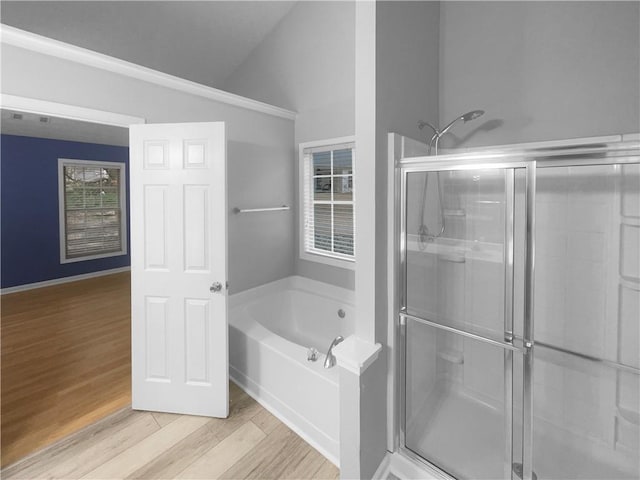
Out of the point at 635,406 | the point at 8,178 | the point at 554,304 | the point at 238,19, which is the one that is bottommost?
the point at 635,406

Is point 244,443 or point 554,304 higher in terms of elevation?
point 554,304

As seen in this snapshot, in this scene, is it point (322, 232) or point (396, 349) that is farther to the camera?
point (322, 232)

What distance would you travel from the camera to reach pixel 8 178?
15.6ft

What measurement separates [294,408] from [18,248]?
5.37 m

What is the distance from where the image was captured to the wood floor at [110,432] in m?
1.75

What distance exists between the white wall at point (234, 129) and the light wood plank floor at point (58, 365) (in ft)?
4.20

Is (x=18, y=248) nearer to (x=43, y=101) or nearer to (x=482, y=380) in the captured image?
(x=43, y=101)

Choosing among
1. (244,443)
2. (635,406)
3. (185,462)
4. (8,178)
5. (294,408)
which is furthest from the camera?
(8,178)

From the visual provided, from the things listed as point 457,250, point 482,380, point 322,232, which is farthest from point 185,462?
point 322,232

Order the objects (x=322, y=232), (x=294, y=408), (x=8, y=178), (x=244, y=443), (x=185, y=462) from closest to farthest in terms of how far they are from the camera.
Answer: (x=185, y=462) < (x=244, y=443) < (x=294, y=408) < (x=322, y=232) < (x=8, y=178)

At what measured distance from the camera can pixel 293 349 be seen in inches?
84.5

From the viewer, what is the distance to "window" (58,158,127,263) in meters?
5.43

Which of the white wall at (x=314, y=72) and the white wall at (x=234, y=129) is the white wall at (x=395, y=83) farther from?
the white wall at (x=234, y=129)

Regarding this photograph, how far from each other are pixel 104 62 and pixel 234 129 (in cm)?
107
